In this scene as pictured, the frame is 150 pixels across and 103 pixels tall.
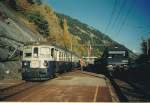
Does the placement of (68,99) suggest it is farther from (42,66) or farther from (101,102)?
(42,66)

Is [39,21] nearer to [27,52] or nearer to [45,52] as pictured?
[27,52]

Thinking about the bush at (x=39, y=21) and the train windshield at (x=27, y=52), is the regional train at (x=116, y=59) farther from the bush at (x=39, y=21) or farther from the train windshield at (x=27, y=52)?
the bush at (x=39, y=21)

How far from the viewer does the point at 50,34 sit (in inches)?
2448

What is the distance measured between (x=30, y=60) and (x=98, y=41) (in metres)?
78.2

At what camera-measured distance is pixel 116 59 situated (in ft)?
84.7

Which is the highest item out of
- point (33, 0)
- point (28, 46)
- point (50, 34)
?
point (33, 0)

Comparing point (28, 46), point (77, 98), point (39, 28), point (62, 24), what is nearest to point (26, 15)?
point (39, 28)

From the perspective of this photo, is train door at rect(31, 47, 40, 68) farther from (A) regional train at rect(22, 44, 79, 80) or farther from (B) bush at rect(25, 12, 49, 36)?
(B) bush at rect(25, 12, 49, 36)

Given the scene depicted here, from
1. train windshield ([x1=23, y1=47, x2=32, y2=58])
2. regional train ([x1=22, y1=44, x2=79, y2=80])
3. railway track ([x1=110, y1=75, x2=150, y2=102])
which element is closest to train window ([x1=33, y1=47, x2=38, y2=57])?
regional train ([x1=22, y1=44, x2=79, y2=80])

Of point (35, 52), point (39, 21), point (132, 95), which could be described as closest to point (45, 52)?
point (35, 52)

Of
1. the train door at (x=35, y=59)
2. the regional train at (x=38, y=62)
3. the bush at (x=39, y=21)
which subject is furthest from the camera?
the bush at (x=39, y=21)

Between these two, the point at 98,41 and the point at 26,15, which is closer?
the point at 26,15

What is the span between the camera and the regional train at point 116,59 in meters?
25.2

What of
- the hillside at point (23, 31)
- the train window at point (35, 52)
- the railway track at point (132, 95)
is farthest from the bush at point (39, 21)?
the railway track at point (132, 95)
